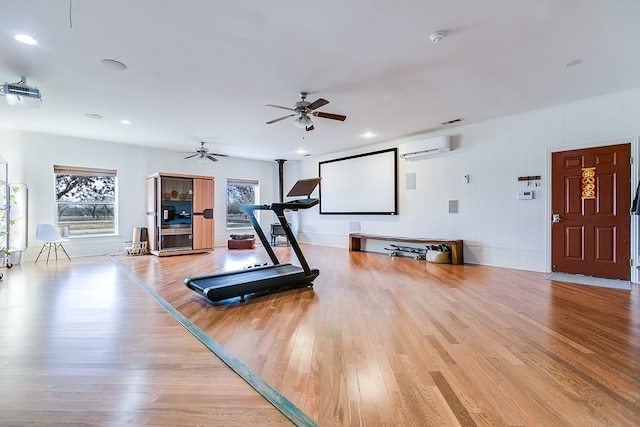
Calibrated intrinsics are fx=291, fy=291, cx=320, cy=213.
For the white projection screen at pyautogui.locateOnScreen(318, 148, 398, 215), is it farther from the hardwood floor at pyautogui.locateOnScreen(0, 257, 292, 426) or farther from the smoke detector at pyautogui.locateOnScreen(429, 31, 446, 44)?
the hardwood floor at pyautogui.locateOnScreen(0, 257, 292, 426)

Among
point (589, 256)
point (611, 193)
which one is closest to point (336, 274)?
point (589, 256)

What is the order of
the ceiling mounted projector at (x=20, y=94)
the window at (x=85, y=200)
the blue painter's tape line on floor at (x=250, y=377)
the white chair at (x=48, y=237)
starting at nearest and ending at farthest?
the blue painter's tape line on floor at (x=250, y=377) → the ceiling mounted projector at (x=20, y=94) → the white chair at (x=48, y=237) → the window at (x=85, y=200)

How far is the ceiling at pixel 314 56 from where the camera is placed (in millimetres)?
2609

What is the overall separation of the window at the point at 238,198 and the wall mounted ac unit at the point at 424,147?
215 inches

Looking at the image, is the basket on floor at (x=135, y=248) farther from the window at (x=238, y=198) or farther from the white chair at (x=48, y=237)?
the window at (x=238, y=198)

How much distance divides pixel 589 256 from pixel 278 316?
17.3ft

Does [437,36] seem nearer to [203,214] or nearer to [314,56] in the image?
[314,56]

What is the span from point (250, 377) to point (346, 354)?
0.77 metres

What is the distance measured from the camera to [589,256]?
488 cm

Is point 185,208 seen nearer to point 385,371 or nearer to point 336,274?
point 336,274

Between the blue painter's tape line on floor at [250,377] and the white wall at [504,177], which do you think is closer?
the blue painter's tape line on floor at [250,377]

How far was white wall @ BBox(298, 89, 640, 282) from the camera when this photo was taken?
4703 millimetres

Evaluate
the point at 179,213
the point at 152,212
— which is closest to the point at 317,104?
the point at 179,213

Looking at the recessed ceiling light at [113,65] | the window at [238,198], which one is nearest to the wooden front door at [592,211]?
the recessed ceiling light at [113,65]
